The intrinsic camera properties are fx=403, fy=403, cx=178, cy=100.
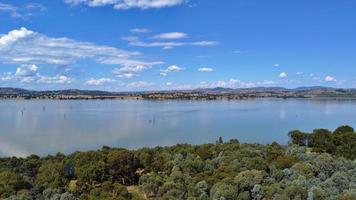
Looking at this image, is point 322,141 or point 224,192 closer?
point 224,192

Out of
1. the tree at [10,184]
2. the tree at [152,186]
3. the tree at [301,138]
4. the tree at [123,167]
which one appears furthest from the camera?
the tree at [301,138]

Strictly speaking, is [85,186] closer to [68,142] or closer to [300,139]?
[300,139]

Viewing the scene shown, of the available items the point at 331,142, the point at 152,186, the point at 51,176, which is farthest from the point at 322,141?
the point at 51,176

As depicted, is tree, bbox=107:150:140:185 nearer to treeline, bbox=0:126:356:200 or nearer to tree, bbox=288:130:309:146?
treeline, bbox=0:126:356:200

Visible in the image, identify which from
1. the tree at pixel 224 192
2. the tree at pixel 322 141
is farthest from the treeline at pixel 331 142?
the tree at pixel 224 192

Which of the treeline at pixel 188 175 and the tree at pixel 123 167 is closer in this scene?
the treeline at pixel 188 175

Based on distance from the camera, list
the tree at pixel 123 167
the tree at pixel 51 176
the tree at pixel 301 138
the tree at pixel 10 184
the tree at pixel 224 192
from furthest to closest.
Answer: the tree at pixel 301 138 → the tree at pixel 123 167 → the tree at pixel 51 176 → the tree at pixel 10 184 → the tree at pixel 224 192

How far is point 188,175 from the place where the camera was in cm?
2616

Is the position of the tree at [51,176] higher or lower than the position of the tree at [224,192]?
lower

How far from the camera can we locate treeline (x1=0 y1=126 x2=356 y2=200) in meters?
21.9

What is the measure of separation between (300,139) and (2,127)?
62.3 meters

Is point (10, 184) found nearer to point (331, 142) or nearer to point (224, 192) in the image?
point (224, 192)

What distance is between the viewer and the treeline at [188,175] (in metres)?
21.9

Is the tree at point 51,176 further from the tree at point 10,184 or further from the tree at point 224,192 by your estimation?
the tree at point 224,192
